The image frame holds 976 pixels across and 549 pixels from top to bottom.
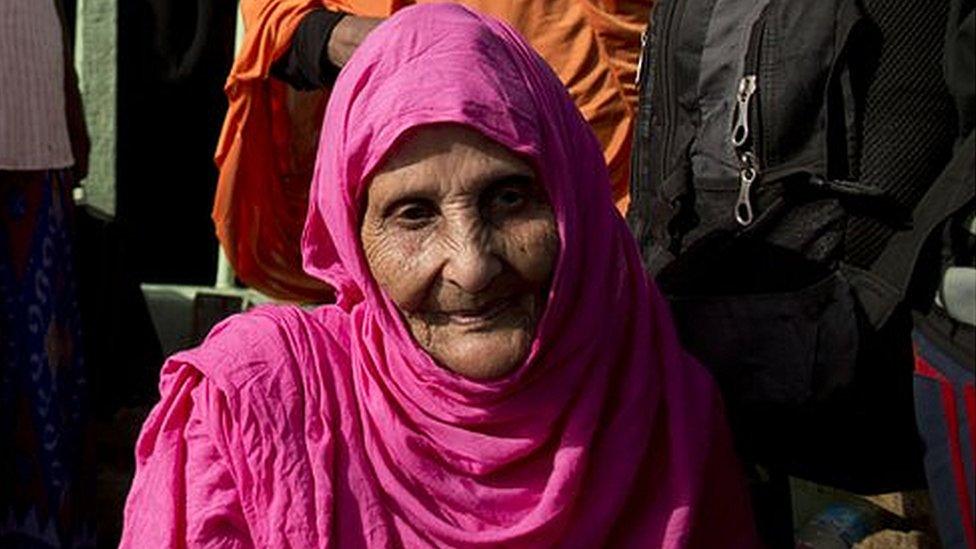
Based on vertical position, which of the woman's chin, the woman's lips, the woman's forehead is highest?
the woman's forehead

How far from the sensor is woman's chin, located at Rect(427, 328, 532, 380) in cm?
194

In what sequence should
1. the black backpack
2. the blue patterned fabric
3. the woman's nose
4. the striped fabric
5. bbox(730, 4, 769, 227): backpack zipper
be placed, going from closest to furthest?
the woman's nose < the black backpack < bbox(730, 4, 769, 227): backpack zipper < the striped fabric < the blue patterned fabric

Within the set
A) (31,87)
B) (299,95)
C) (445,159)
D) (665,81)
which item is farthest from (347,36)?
(445,159)

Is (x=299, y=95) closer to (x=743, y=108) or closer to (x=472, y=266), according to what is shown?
(x=743, y=108)

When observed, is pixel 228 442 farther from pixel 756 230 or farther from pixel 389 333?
pixel 756 230

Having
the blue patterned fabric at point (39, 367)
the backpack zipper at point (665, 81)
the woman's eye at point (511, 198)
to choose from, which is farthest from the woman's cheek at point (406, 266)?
the blue patterned fabric at point (39, 367)

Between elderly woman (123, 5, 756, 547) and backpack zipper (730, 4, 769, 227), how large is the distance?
8.4 inches

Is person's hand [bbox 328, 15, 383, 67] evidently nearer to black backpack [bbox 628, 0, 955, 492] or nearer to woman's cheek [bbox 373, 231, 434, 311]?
black backpack [bbox 628, 0, 955, 492]

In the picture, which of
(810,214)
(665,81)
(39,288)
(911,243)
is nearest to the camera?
(911,243)

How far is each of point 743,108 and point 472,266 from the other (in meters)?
0.50

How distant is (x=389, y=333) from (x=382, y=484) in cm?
18

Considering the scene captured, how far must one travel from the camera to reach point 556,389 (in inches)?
78.8

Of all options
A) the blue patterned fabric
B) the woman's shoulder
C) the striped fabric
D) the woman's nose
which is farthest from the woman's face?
the blue patterned fabric

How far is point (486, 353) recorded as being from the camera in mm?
1940
